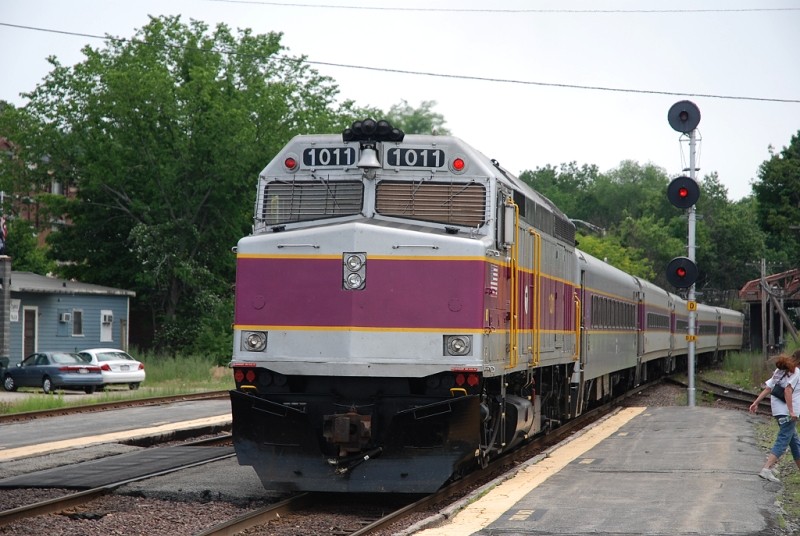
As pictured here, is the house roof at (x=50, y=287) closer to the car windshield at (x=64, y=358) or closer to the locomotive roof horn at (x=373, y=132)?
the car windshield at (x=64, y=358)

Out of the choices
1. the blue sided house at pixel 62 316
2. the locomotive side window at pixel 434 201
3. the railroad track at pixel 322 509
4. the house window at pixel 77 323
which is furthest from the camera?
the house window at pixel 77 323

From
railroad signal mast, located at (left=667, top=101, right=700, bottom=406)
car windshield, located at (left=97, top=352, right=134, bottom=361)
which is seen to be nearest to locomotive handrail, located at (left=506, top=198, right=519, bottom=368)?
railroad signal mast, located at (left=667, top=101, right=700, bottom=406)

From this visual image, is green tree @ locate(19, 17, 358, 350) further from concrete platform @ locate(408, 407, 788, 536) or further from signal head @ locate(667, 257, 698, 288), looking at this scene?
concrete platform @ locate(408, 407, 788, 536)

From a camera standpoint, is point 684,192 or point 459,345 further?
point 684,192

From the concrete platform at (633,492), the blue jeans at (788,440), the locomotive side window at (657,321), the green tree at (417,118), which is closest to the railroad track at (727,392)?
the locomotive side window at (657,321)

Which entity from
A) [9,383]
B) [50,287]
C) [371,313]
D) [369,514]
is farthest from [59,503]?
[50,287]

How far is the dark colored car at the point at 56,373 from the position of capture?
33062 mm

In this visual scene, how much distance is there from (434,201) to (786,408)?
4.77 meters

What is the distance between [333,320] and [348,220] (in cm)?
116

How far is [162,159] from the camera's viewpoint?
154ft

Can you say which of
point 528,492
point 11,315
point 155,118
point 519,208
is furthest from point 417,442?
point 155,118

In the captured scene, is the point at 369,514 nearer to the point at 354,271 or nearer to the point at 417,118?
the point at 354,271

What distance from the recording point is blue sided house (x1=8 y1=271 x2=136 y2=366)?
39.5m

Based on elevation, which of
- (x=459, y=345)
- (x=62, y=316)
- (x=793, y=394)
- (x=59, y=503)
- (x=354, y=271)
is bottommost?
(x=59, y=503)
